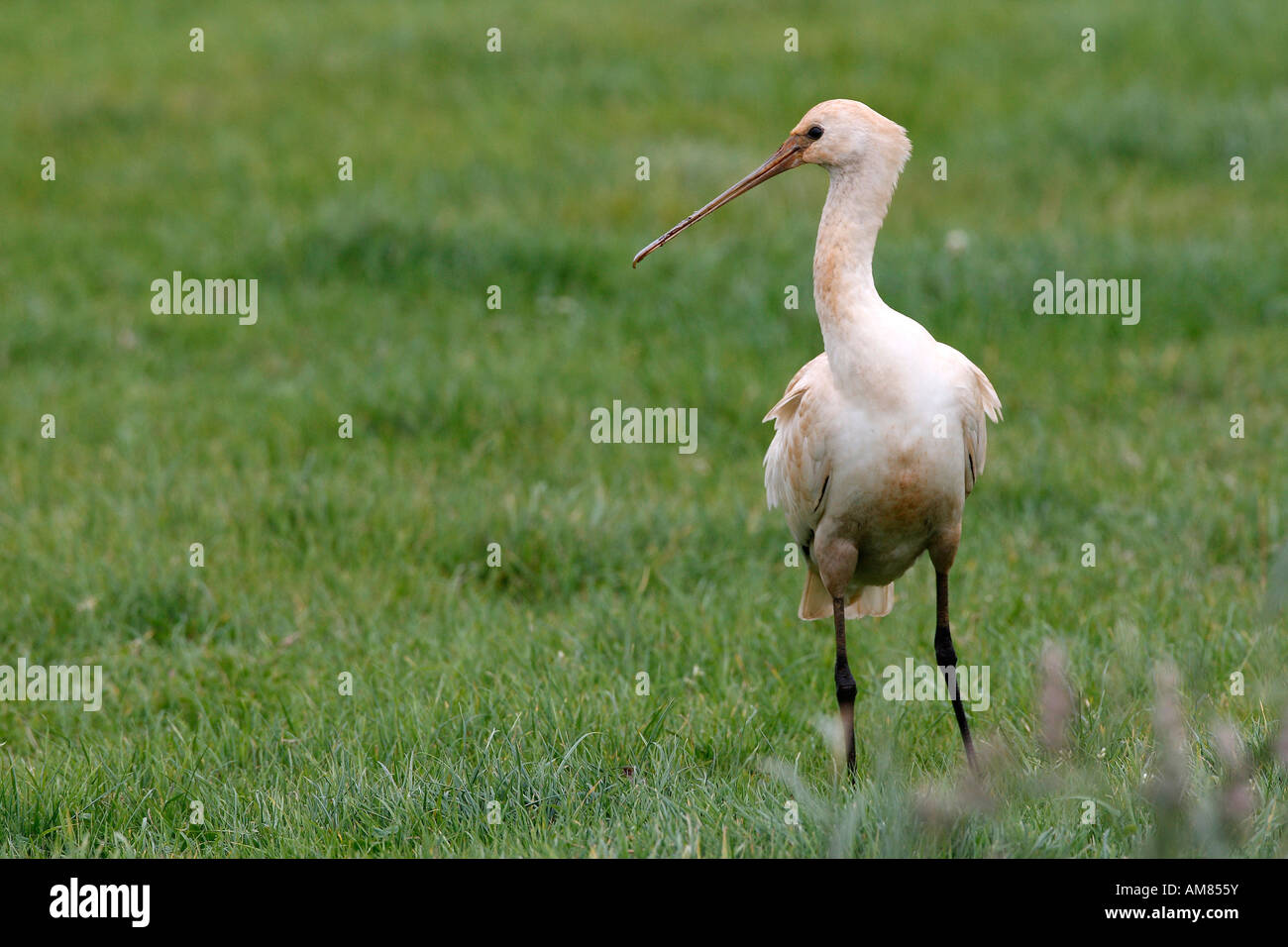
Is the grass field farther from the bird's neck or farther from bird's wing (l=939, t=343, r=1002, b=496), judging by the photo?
Result: the bird's neck

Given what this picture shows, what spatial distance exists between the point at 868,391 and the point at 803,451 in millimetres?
319

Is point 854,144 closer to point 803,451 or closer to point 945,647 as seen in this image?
point 803,451

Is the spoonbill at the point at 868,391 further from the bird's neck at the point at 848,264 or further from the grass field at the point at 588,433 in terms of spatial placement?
the grass field at the point at 588,433

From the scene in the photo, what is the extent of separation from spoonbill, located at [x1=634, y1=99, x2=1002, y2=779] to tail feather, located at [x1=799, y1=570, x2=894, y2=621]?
2.17 feet

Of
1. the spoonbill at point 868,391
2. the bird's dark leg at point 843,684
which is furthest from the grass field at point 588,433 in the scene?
the spoonbill at point 868,391

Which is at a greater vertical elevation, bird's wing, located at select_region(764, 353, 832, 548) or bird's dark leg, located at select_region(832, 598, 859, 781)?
bird's wing, located at select_region(764, 353, 832, 548)

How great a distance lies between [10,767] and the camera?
4.29 m

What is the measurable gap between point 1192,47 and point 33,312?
9.87 metres

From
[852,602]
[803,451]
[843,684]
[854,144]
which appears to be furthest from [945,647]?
[854,144]

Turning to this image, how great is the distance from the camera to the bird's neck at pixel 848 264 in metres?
3.96

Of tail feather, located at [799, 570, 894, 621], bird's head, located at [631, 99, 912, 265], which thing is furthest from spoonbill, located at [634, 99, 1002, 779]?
tail feather, located at [799, 570, 894, 621]

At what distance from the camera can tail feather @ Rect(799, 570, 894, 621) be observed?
4922mm
